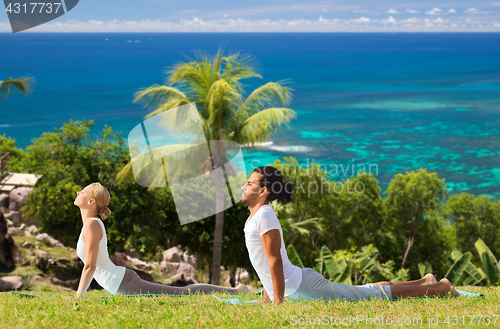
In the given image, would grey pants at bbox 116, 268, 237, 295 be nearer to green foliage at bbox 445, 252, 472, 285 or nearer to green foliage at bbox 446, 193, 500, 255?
green foliage at bbox 445, 252, 472, 285

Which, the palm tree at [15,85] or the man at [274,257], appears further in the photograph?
the palm tree at [15,85]

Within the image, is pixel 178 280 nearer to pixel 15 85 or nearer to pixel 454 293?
pixel 15 85

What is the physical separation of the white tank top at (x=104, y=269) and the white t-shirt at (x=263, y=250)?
6.21 feet

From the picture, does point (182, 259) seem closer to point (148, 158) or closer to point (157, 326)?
point (148, 158)

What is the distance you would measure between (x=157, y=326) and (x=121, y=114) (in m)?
105

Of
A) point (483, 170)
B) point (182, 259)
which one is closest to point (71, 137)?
point (182, 259)

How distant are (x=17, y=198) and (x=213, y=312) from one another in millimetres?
25660

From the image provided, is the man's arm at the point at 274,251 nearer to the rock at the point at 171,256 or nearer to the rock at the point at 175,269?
the rock at the point at 175,269

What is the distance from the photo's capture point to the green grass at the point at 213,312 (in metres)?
4.41

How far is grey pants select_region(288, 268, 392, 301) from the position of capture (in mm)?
4879

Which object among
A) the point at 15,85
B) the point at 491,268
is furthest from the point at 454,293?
the point at 15,85

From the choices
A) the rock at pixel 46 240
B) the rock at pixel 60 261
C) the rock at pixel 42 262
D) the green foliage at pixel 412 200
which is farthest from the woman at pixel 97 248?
the green foliage at pixel 412 200

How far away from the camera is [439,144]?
268 feet

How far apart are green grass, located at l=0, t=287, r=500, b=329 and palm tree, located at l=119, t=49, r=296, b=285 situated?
1095cm
